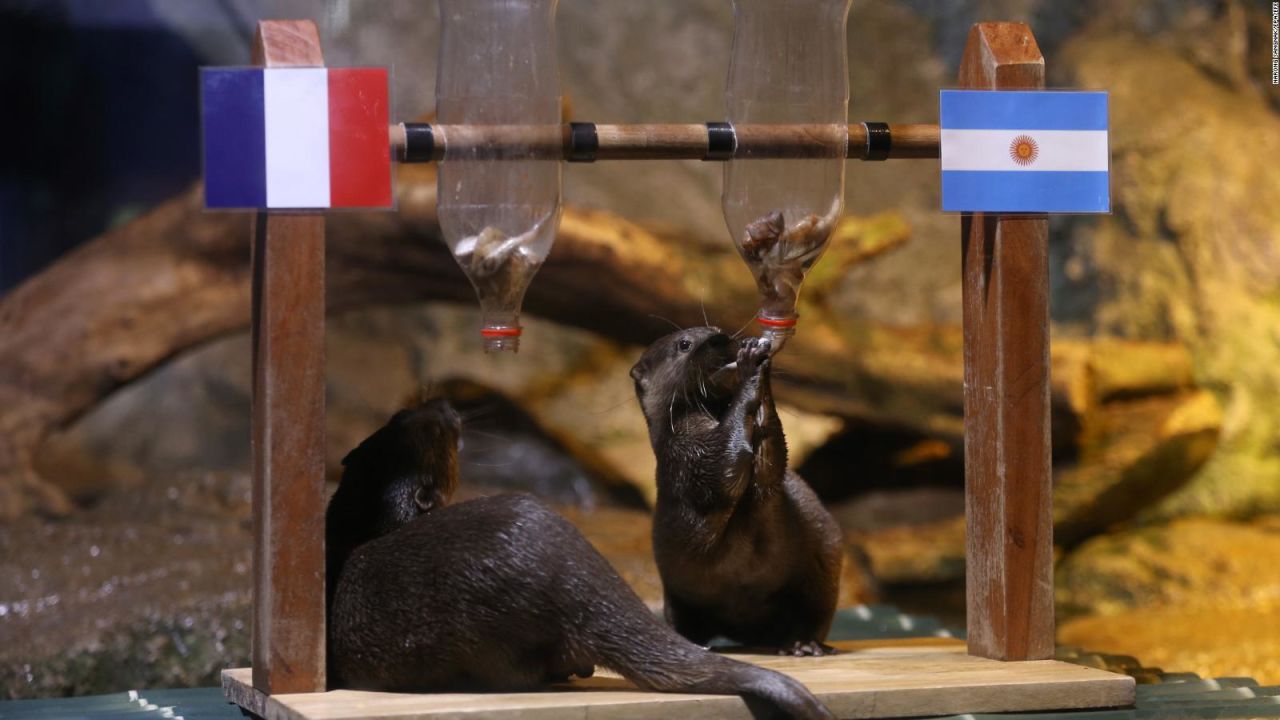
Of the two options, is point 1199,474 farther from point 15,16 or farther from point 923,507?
point 15,16

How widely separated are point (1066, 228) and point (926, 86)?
1.37 m

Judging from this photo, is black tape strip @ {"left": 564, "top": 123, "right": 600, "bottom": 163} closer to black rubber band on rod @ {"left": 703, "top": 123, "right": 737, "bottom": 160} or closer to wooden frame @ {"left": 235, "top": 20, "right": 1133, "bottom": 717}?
wooden frame @ {"left": 235, "top": 20, "right": 1133, "bottom": 717}

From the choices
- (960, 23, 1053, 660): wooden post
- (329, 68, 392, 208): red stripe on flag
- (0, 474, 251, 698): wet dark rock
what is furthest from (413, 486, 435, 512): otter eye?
(0, 474, 251, 698): wet dark rock

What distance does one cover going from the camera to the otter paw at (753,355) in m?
2.72

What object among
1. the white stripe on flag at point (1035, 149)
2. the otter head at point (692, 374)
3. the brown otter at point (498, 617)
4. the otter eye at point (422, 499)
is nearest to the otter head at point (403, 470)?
the otter eye at point (422, 499)

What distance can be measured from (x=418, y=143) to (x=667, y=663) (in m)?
0.98

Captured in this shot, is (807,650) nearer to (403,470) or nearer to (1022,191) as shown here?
(403,470)

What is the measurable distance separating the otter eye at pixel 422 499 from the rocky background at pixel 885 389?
1653 mm

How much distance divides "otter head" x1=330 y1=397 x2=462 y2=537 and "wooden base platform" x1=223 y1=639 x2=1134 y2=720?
38cm

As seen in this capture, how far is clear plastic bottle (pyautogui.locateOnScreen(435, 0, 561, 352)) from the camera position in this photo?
8.86 feet

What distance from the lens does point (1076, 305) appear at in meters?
7.28

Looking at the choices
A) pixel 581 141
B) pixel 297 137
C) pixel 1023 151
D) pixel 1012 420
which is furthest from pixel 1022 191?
pixel 297 137

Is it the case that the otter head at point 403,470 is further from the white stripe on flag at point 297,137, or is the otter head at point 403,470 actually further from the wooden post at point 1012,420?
the wooden post at point 1012,420

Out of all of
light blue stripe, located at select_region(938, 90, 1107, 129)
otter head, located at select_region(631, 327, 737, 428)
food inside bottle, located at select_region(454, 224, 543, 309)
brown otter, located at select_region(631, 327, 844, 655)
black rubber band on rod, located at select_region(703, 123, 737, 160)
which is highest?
light blue stripe, located at select_region(938, 90, 1107, 129)
